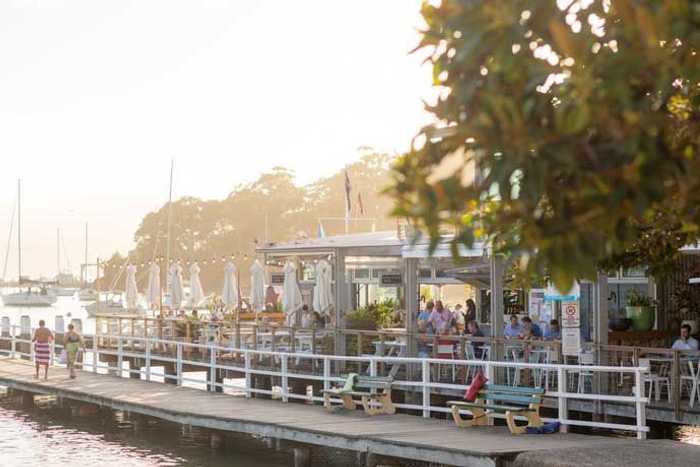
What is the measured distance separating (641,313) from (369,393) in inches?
250

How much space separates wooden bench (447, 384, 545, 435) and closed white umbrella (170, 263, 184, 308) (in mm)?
19597

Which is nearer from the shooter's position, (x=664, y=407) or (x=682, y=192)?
(x=682, y=192)

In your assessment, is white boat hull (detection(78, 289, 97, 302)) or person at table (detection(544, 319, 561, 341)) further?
white boat hull (detection(78, 289, 97, 302))

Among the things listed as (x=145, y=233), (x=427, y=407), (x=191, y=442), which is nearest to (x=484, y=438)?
(x=427, y=407)

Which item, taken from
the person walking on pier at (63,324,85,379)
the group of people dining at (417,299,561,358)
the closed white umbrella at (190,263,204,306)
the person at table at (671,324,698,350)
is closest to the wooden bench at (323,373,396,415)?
the group of people dining at (417,299,561,358)

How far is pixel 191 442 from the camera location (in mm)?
24062

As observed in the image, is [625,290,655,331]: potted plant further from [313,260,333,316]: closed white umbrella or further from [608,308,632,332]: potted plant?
[313,260,333,316]: closed white umbrella

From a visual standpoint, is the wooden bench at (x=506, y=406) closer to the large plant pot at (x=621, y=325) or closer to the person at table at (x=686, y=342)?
the person at table at (x=686, y=342)

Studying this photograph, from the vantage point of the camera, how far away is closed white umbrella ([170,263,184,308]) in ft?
118

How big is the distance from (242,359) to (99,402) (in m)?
4.66

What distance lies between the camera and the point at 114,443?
2409 cm

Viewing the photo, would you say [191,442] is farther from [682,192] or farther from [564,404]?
[682,192]

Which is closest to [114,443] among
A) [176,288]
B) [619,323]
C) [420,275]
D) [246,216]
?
[619,323]

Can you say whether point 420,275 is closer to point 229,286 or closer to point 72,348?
point 229,286
